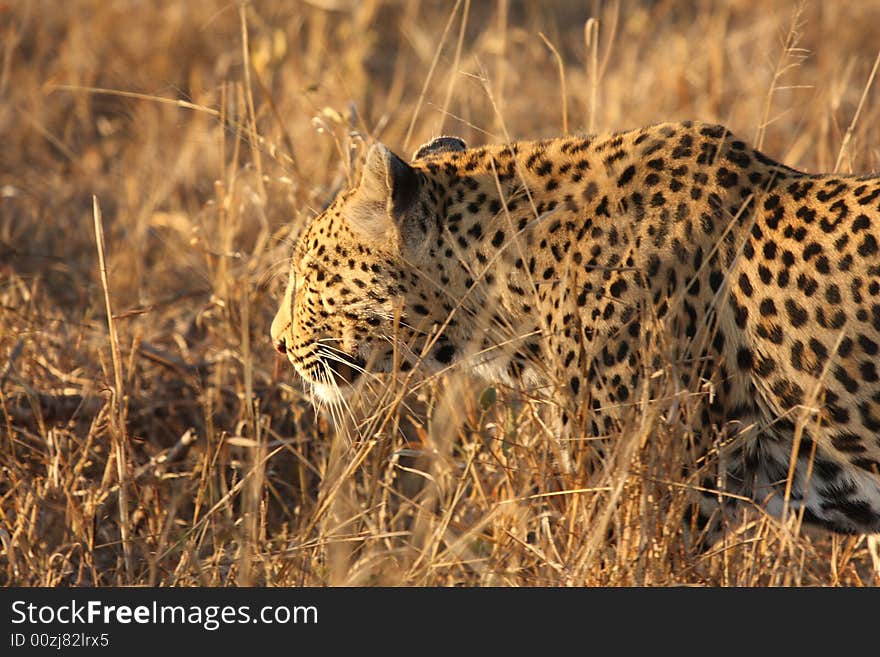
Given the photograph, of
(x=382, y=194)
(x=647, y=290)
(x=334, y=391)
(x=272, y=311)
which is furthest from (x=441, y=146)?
(x=272, y=311)

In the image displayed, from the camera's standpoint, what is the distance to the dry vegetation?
386 centimetres

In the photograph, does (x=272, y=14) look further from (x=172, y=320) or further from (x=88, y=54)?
(x=172, y=320)

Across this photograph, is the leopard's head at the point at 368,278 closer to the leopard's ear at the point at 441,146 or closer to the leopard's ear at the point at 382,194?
the leopard's ear at the point at 382,194

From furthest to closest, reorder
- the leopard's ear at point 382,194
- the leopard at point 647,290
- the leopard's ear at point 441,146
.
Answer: the leopard's ear at point 441,146, the leopard's ear at point 382,194, the leopard at point 647,290

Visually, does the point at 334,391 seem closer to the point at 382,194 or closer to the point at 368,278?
the point at 368,278

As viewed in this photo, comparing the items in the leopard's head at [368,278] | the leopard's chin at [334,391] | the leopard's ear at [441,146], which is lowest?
the leopard's chin at [334,391]

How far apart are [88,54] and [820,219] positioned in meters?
6.41

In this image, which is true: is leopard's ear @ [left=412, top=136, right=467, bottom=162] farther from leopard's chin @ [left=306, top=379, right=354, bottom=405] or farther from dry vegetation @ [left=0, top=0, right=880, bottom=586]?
leopard's chin @ [left=306, top=379, right=354, bottom=405]

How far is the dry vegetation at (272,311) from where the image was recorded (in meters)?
3.86

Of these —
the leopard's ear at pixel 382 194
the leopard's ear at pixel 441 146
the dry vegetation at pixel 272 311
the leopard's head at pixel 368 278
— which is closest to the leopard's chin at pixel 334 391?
the leopard's head at pixel 368 278

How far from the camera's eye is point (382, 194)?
407cm

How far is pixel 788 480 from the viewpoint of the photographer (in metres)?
3.70

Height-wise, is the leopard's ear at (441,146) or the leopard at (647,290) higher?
the leopard's ear at (441,146)

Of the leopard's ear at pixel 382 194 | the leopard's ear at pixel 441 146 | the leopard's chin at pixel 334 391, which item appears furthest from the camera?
the leopard's ear at pixel 441 146
